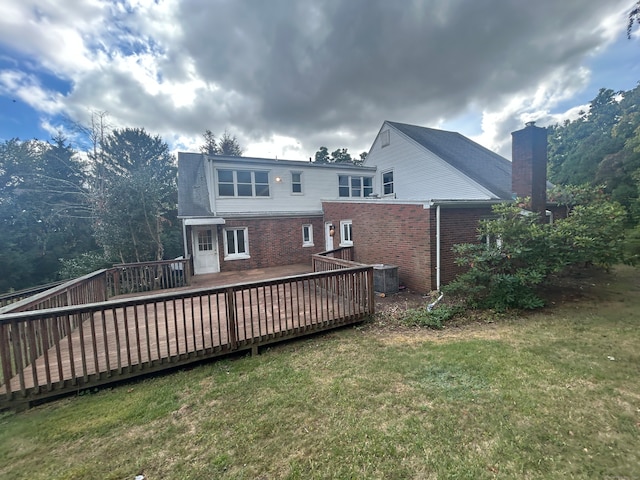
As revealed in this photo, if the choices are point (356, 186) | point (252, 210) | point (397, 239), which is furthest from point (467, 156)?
point (252, 210)

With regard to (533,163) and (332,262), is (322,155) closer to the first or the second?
(533,163)

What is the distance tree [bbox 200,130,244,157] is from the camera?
31.4m

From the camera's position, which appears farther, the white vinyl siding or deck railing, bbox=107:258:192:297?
the white vinyl siding

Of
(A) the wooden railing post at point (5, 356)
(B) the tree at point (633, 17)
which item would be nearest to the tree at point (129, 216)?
(A) the wooden railing post at point (5, 356)

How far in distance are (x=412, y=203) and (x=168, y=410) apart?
7.59 meters

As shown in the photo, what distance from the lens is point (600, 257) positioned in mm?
7070

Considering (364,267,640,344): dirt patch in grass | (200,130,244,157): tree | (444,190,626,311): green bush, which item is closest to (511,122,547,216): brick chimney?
(444,190,626,311): green bush

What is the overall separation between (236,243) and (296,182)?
4568 mm

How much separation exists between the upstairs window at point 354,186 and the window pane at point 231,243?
21.8 feet

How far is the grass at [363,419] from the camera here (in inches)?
87.4

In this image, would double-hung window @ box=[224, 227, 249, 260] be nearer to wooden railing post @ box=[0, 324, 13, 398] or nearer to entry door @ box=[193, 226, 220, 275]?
entry door @ box=[193, 226, 220, 275]

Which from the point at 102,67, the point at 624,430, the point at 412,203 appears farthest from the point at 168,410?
the point at 102,67

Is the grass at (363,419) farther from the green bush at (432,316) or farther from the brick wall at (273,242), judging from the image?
the brick wall at (273,242)

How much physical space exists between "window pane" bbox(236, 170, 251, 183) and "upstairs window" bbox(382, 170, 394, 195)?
8154 millimetres
